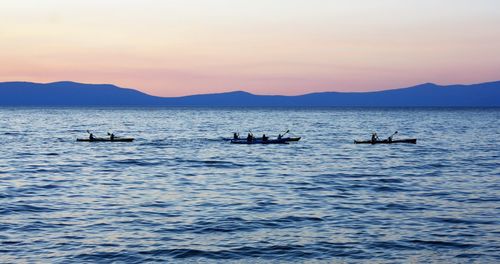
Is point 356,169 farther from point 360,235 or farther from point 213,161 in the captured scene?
point 360,235

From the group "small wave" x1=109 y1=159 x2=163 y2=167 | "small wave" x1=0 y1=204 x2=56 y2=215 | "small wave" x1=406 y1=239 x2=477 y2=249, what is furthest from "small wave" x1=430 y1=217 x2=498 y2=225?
"small wave" x1=109 y1=159 x2=163 y2=167

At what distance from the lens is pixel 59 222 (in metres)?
28.0

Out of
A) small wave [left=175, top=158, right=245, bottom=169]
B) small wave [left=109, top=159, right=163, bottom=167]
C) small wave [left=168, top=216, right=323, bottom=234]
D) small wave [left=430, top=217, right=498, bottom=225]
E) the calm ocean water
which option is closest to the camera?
the calm ocean water

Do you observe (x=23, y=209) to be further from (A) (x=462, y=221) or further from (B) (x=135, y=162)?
(B) (x=135, y=162)

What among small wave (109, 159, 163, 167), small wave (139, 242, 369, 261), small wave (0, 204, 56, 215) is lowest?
small wave (109, 159, 163, 167)

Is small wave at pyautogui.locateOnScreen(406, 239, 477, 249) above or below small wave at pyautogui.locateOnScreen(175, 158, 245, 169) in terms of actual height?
above

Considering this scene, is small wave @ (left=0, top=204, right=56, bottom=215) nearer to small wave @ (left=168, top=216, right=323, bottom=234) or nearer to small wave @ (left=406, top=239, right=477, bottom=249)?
small wave @ (left=168, top=216, right=323, bottom=234)

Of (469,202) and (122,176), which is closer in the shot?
(469,202)

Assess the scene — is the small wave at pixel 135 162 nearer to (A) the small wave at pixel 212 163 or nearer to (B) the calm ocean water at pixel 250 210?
(B) the calm ocean water at pixel 250 210

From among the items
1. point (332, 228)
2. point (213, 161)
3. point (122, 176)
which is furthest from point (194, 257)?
point (213, 161)

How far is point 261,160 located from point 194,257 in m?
37.0

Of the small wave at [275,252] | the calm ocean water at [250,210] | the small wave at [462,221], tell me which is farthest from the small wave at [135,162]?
the small wave at [275,252]

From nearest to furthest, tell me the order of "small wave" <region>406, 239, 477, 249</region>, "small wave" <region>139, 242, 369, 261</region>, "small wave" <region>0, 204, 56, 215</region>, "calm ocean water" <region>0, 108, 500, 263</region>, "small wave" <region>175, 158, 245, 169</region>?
"small wave" <region>139, 242, 369, 261</region>, "calm ocean water" <region>0, 108, 500, 263</region>, "small wave" <region>406, 239, 477, 249</region>, "small wave" <region>0, 204, 56, 215</region>, "small wave" <region>175, 158, 245, 169</region>

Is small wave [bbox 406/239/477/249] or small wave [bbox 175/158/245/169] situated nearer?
small wave [bbox 406/239/477/249]
